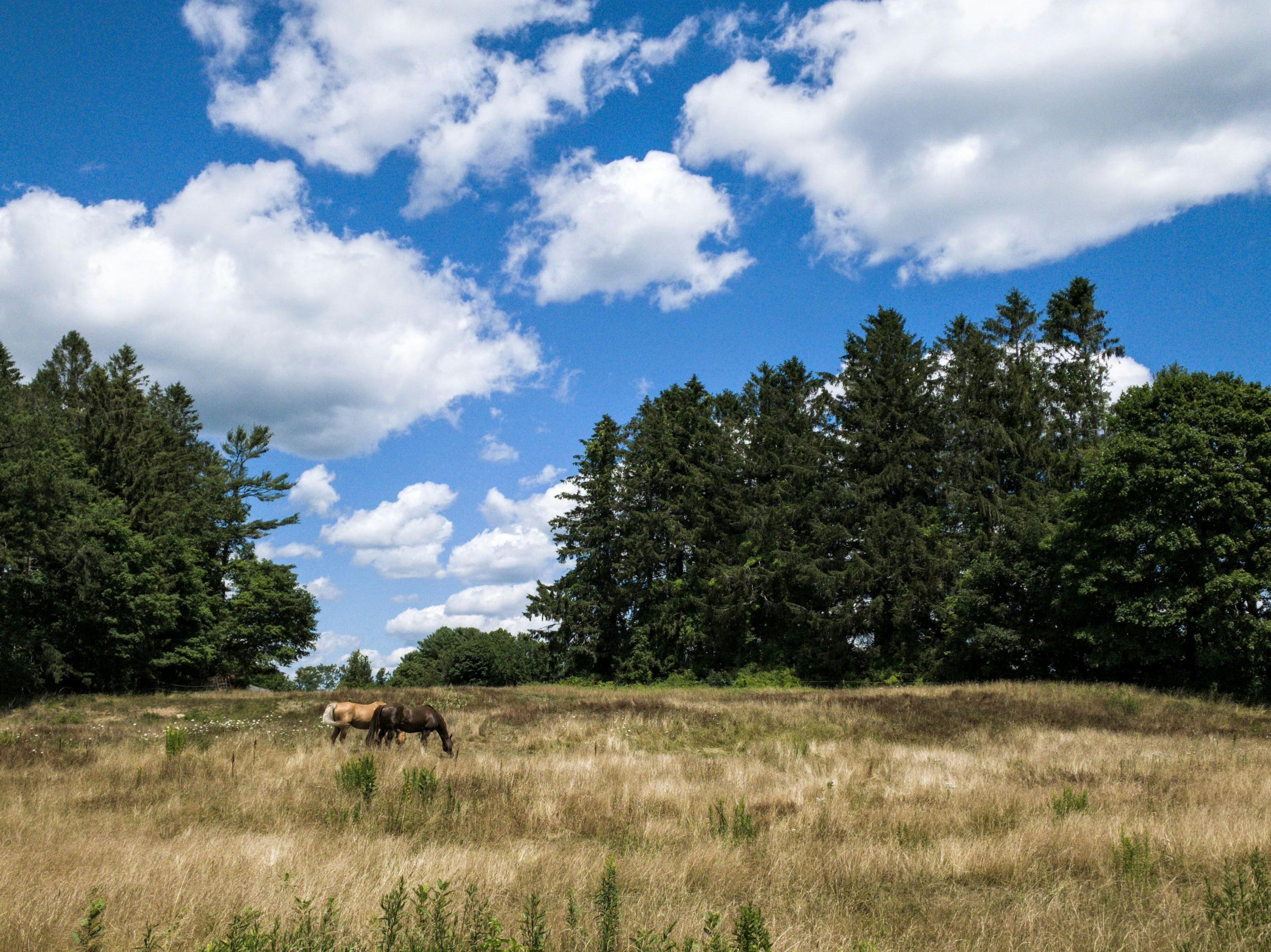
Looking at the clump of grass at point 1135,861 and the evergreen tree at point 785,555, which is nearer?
the clump of grass at point 1135,861

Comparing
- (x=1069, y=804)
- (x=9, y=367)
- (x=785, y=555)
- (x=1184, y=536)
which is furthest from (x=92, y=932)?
(x=9, y=367)

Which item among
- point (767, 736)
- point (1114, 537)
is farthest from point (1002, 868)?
point (1114, 537)

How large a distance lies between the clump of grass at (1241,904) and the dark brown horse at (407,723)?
13.7m

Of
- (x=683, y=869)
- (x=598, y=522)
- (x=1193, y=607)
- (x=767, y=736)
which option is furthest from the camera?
(x=598, y=522)

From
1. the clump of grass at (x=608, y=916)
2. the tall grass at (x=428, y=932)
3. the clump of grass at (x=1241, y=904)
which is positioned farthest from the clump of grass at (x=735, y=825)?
the clump of grass at (x=1241, y=904)

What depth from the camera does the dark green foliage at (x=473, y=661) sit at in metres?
70.8

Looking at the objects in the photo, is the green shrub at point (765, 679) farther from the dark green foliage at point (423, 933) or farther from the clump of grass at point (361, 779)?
the dark green foliage at point (423, 933)

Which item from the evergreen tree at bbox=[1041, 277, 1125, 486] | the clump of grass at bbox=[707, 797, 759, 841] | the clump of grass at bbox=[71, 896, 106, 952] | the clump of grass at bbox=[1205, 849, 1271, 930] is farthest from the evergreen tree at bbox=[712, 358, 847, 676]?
the clump of grass at bbox=[71, 896, 106, 952]

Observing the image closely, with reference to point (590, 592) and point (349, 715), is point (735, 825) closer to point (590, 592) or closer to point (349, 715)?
point (349, 715)

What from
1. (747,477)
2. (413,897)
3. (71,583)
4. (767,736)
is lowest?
(767,736)

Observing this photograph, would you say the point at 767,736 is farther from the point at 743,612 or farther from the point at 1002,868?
the point at 743,612

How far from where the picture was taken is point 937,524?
38.9 meters

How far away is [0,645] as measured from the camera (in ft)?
100

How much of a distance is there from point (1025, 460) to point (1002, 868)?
36956 mm
